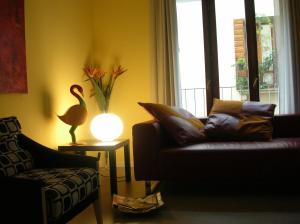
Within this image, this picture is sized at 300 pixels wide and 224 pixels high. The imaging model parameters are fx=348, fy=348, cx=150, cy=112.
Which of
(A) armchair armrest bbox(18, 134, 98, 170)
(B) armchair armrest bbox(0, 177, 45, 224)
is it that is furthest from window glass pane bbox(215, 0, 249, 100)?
(B) armchair armrest bbox(0, 177, 45, 224)

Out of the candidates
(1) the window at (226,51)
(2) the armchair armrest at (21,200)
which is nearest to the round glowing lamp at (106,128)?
(1) the window at (226,51)

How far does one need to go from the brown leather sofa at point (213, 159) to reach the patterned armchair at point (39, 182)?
26.7 inches

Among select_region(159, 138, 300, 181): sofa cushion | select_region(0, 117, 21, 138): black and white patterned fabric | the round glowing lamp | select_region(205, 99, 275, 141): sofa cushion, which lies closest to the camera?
select_region(0, 117, 21, 138): black and white patterned fabric

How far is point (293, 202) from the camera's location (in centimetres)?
Result: 264

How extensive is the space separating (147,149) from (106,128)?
586mm

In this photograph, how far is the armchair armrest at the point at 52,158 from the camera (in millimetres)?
2402

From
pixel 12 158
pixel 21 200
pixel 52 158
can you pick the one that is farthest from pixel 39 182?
pixel 52 158

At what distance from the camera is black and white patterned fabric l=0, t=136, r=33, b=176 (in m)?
2.15

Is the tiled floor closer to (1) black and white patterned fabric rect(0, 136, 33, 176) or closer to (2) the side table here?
(2) the side table

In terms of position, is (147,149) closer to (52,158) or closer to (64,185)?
(52,158)

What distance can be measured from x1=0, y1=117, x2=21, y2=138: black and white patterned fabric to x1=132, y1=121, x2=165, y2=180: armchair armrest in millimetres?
980

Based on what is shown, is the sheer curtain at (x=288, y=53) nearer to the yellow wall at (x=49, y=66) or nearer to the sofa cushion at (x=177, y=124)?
the sofa cushion at (x=177, y=124)

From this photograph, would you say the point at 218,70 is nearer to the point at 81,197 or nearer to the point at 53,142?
the point at 53,142

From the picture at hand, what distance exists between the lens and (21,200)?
1745 millimetres
